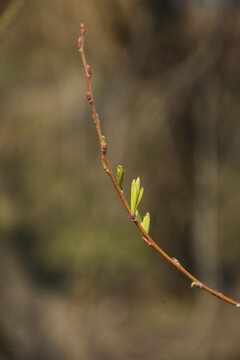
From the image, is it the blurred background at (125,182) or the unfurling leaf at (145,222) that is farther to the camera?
the blurred background at (125,182)

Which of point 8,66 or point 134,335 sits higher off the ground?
point 8,66

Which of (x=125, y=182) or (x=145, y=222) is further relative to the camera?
(x=125, y=182)

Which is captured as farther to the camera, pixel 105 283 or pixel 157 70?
pixel 105 283

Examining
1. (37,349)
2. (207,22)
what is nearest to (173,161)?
(207,22)

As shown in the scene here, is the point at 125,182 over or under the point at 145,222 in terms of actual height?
under

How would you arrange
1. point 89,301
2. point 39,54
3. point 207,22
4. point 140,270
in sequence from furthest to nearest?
point 140,270 < point 39,54 < point 89,301 < point 207,22

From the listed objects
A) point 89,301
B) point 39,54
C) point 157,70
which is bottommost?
point 89,301

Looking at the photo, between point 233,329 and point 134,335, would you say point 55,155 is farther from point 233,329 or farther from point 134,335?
point 233,329

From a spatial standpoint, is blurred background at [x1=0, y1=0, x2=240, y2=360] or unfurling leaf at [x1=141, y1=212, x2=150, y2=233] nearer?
unfurling leaf at [x1=141, y1=212, x2=150, y2=233]
